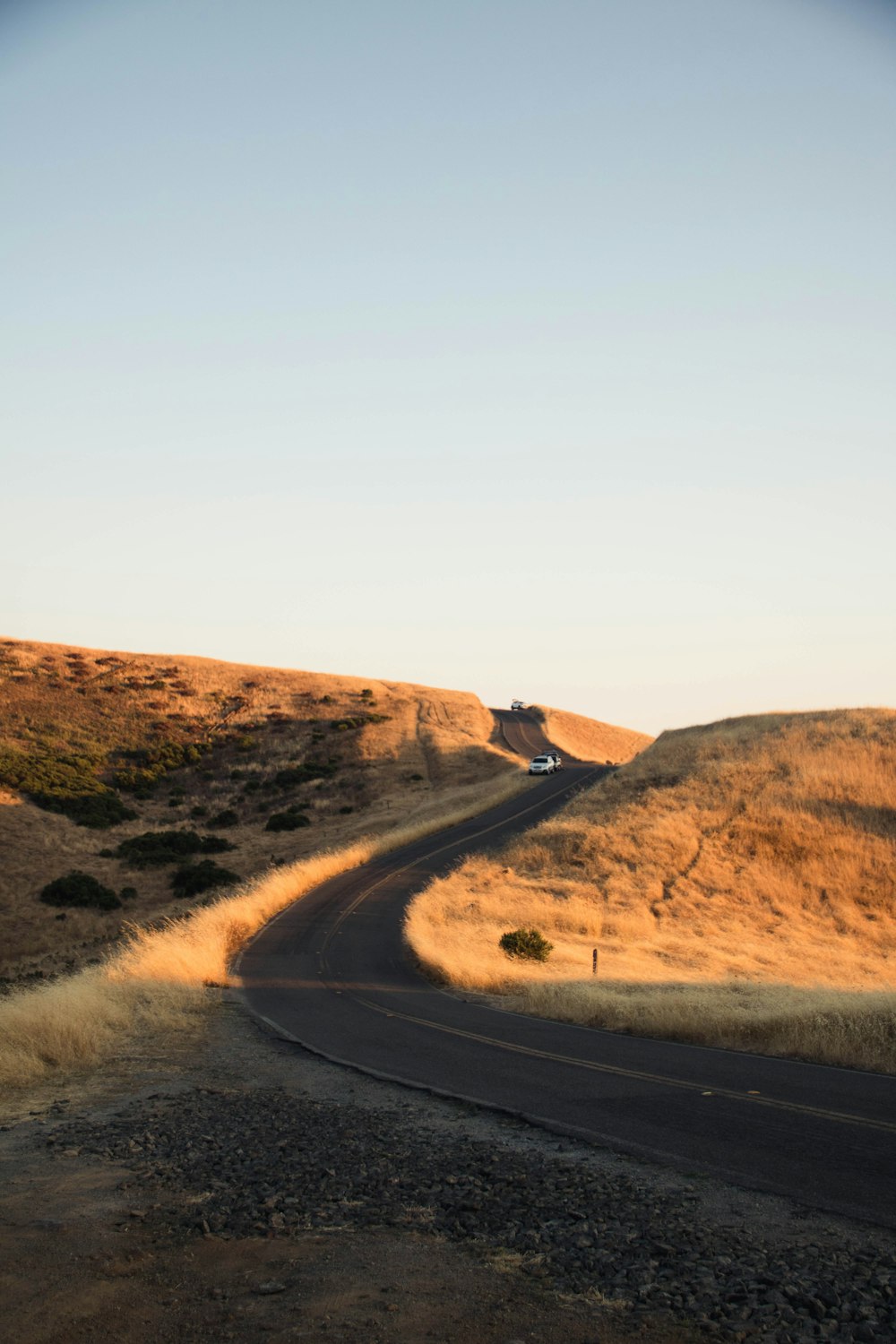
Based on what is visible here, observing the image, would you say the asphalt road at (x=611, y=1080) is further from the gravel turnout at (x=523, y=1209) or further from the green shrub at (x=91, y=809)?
the green shrub at (x=91, y=809)

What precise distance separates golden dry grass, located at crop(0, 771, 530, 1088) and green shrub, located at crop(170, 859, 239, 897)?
505 cm

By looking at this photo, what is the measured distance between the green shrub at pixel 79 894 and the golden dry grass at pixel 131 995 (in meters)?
5.36

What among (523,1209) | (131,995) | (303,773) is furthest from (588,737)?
(523,1209)

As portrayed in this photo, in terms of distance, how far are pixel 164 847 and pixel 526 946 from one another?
106 ft

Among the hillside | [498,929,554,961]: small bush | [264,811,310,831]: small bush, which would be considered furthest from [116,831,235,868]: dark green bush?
[498,929,554,961]: small bush

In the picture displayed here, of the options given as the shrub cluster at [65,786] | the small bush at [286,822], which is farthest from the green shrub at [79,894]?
the small bush at [286,822]

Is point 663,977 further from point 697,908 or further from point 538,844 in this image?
point 538,844

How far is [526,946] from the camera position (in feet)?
93.3

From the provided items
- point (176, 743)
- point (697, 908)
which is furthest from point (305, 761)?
point (697, 908)

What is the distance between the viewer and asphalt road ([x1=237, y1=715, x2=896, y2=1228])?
930cm

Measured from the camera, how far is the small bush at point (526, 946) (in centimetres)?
2822

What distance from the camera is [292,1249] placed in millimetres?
7496

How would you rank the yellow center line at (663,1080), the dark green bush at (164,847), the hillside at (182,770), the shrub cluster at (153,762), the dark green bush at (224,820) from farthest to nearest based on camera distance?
the shrub cluster at (153,762)
the dark green bush at (224,820)
the dark green bush at (164,847)
the hillside at (182,770)
the yellow center line at (663,1080)

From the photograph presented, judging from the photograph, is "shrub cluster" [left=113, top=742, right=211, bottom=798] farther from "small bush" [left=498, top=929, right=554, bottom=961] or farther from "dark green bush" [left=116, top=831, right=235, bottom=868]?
"small bush" [left=498, top=929, right=554, bottom=961]
